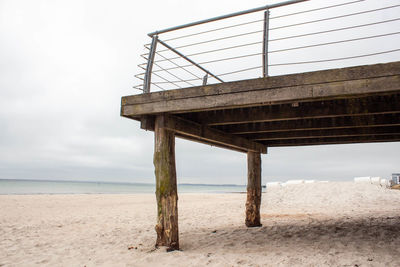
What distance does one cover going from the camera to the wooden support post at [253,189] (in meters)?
8.33

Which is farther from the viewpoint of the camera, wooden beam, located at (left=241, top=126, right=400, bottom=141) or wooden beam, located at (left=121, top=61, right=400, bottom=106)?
wooden beam, located at (left=241, top=126, right=400, bottom=141)

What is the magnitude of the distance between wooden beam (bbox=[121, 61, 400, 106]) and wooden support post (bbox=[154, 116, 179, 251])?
0.58m

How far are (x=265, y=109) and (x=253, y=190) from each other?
134 inches

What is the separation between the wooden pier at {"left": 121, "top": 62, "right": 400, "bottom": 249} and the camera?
409 cm

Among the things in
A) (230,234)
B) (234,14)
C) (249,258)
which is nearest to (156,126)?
(234,14)

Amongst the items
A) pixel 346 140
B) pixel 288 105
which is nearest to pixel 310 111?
pixel 288 105

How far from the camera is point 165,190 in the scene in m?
5.52

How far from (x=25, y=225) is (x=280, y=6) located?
946 centimetres

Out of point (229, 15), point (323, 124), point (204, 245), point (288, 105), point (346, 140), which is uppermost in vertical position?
point (229, 15)

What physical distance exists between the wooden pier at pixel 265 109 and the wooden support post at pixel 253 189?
1.11 m

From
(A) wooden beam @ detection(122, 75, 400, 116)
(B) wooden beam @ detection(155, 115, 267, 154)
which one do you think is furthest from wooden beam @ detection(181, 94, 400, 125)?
(A) wooden beam @ detection(122, 75, 400, 116)

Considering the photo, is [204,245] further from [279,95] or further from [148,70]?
[148,70]

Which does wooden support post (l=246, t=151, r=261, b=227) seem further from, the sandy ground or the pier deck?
the pier deck

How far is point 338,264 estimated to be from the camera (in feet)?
14.4
